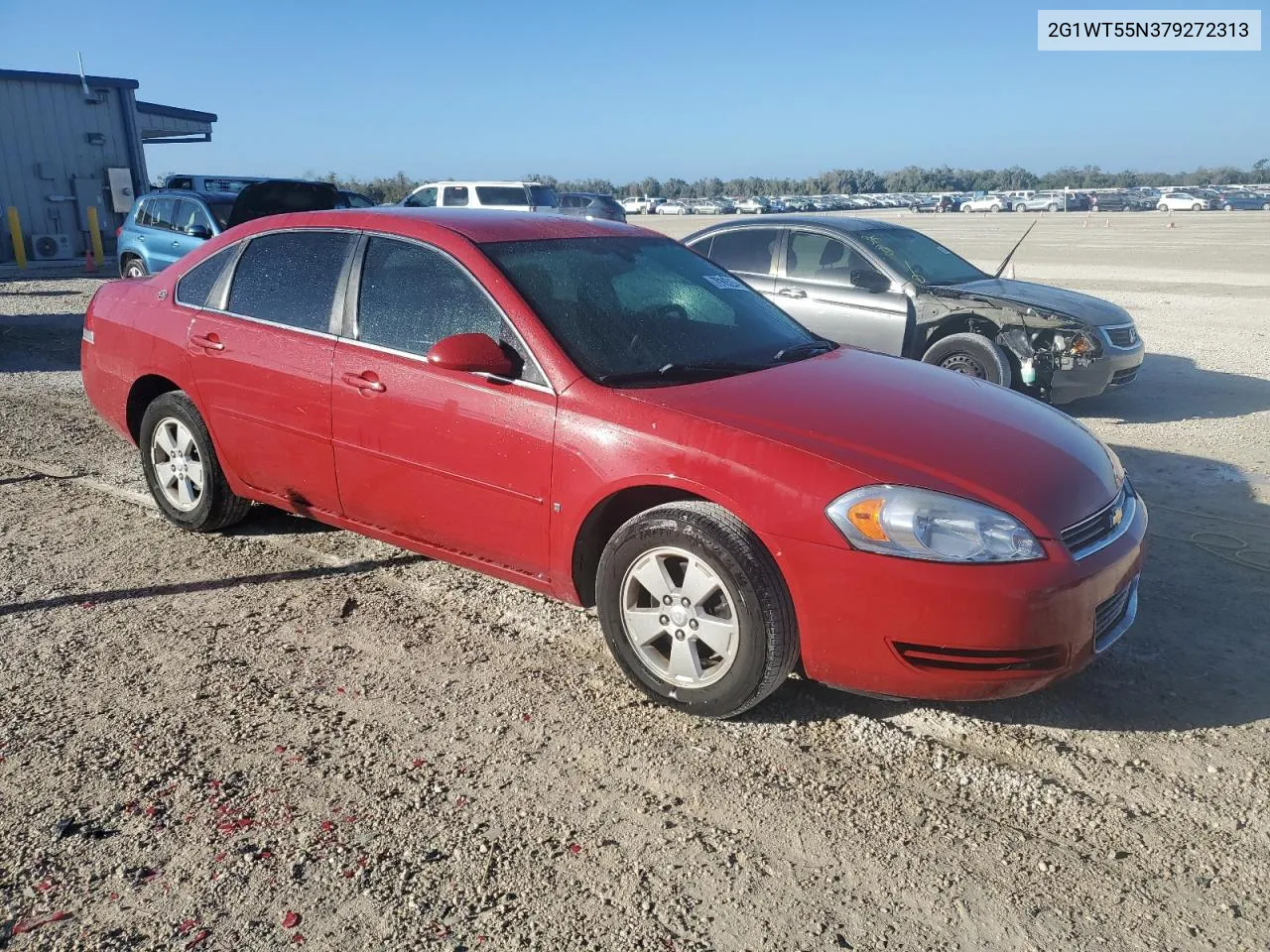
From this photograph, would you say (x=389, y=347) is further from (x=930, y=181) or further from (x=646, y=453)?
(x=930, y=181)

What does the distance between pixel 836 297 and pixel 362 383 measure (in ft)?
17.3

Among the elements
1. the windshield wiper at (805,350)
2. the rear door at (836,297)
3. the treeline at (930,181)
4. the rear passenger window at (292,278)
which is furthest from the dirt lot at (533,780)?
the treeline at (930,181)

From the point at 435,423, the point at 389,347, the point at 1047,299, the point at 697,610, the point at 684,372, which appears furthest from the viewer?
the point at 1047,299

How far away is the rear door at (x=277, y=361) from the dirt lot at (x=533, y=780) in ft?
1.67

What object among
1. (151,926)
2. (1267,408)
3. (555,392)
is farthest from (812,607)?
(1267,408)

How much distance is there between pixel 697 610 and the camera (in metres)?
3.43

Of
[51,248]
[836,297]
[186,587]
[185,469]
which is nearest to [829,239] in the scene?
[836,297]

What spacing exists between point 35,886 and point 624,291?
283cm

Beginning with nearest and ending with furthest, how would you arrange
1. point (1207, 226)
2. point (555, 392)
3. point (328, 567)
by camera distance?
1. point (555, 392)
2. point (328, 567)
3. point (1207, 226)

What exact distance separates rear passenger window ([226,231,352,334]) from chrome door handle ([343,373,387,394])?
1.00 ft

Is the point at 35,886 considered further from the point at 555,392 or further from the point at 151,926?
the point at 555,392

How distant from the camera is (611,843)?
2857 mm

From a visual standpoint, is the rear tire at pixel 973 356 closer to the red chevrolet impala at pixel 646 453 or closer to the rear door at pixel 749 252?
the rear door at pixel 749 252

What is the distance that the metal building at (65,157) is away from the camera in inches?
985
